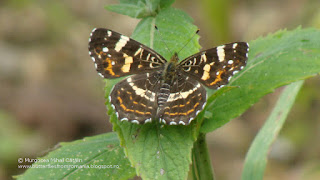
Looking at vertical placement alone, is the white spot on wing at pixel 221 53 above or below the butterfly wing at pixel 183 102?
above

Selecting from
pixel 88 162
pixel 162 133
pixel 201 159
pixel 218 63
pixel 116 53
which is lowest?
pixel 88 162

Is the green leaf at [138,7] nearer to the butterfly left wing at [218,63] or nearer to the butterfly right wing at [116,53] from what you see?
the butterfly right wing at [116,53]

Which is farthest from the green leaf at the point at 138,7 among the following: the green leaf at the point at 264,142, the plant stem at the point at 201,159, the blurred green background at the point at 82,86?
the blurred green background at the point at 82,86

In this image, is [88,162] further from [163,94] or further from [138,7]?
[138,7]

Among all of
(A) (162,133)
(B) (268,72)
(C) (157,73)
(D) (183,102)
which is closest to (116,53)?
(C) (157,73)

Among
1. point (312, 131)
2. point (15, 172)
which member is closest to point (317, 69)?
point (312, 131)
